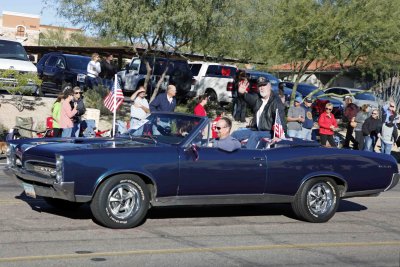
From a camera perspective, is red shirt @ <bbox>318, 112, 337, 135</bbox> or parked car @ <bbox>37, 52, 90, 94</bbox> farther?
parked car @ <bbox>37, 52, 90, 94</bbox>

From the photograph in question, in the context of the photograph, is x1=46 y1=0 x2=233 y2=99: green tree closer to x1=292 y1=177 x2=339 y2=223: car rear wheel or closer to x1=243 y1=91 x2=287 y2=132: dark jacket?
x1=243 y1=91 x2=287 y2=132: dark jacket

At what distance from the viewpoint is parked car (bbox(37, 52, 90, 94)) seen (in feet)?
86.5

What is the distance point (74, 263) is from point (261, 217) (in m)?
3.95

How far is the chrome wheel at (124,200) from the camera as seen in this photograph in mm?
8953

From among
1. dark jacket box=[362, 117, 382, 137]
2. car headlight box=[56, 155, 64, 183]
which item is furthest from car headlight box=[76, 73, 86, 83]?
car headlight box=[56, 155, 64, 183]

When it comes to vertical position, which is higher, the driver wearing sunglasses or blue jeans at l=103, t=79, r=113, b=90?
blue jeans at l=103, t=79, r=113, b=90

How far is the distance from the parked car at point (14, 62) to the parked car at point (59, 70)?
213 centimetres

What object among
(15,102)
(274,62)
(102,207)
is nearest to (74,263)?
(102,207)

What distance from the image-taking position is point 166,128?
32.5 feet

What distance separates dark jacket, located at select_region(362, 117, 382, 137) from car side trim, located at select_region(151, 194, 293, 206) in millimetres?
11544

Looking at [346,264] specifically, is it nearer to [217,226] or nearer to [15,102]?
[217,226]

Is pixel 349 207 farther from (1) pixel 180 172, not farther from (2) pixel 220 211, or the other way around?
(1) pixel 180 172

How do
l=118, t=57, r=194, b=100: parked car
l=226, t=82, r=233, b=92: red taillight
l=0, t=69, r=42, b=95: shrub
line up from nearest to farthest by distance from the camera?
l=0, t=69, r=42, b=95: shrub
l=118, t=57, r=194, b=100: parked car
l=226, t=82, r=233, b=92: red taillight

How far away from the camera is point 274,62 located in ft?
91.7
